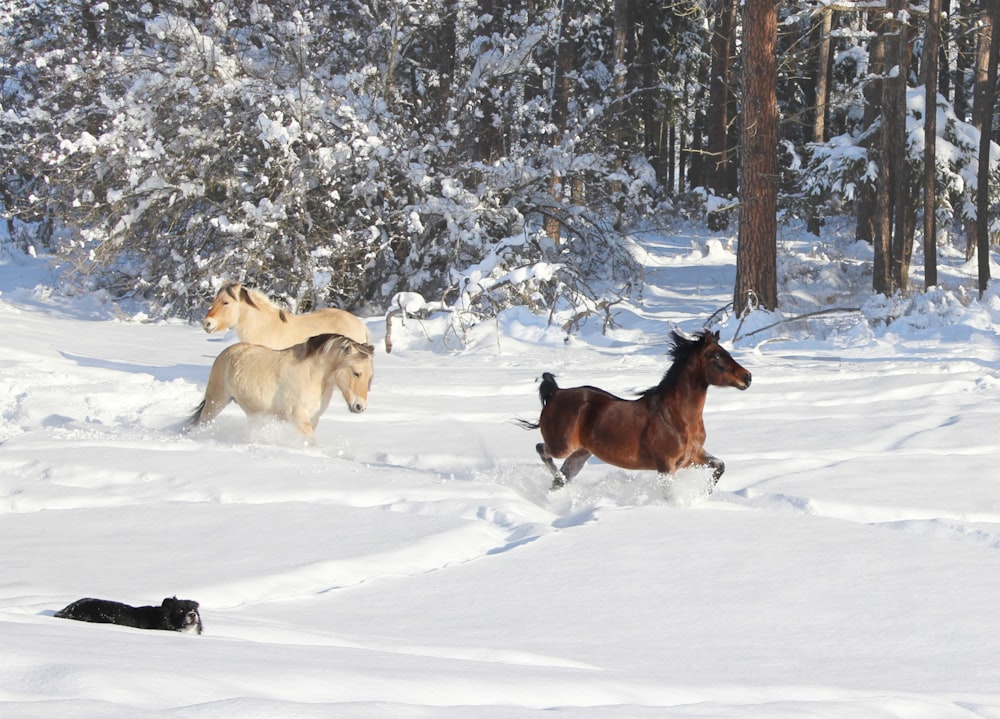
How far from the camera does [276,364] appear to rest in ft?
30.5

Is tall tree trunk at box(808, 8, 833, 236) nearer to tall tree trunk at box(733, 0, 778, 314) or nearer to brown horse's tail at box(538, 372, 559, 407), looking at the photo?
tall tree trunk at box(733, 0, 778, 314)

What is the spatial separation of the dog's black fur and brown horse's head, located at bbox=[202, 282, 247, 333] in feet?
26.0

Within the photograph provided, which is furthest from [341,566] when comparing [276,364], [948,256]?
[948,256]

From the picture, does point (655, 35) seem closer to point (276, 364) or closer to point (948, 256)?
point (948, 256)

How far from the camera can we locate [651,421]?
7262 mm

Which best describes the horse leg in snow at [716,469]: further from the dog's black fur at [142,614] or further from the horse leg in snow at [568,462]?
the dog's black fur at [142,614]

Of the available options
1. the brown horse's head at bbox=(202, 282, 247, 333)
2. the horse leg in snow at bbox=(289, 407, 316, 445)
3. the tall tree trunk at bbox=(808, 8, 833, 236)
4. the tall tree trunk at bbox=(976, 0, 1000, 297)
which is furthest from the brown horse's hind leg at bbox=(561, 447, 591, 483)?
the tall tree trunk at bbox=(808, 8, 833, 236)

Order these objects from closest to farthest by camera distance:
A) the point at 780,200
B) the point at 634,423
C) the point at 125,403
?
the point at 634,423 < the point at 125,403 < the point at 780,200

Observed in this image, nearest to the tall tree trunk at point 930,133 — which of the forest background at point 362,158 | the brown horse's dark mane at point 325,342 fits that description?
the forest background at point 362,158

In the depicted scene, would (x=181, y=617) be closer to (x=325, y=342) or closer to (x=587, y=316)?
(x=325, y=342)

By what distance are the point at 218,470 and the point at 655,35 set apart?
28.4 m

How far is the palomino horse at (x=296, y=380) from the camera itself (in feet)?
29.5

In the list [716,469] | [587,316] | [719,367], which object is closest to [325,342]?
[719,367]

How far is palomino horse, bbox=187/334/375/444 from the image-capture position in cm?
899
